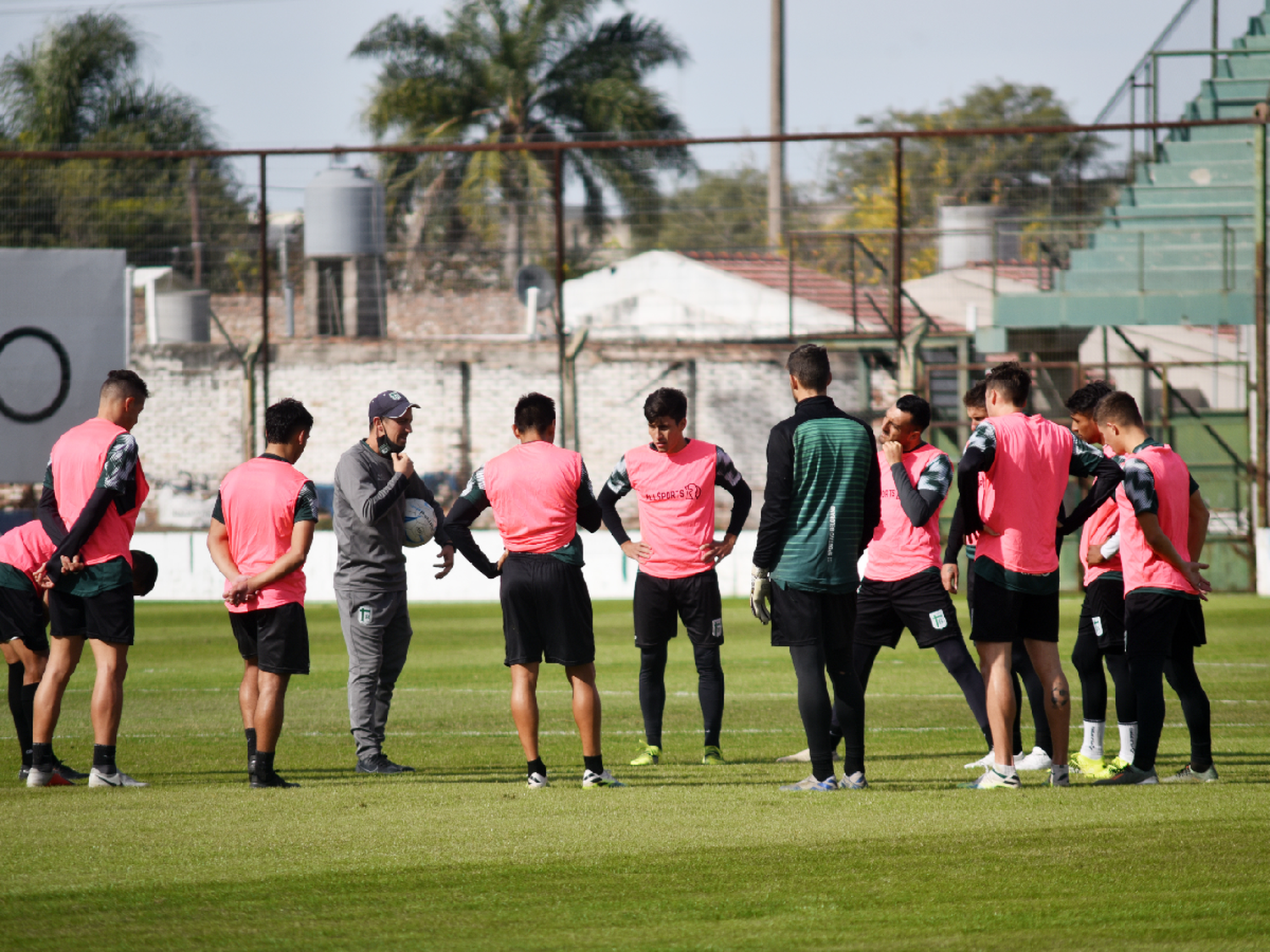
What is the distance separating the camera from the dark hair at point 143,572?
8.18 metres

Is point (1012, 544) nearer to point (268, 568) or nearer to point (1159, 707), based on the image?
point (1159, 707)

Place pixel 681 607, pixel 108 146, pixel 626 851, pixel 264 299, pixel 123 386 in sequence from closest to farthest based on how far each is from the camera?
pixel 626 851
pixel 123 386
pixel 681 607
pixel 264 299
pixel 108 146

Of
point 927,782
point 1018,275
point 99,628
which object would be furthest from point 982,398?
point 1018,275

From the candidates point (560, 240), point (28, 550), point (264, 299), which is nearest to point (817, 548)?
point (28, 550)

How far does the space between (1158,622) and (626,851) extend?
3.19 m

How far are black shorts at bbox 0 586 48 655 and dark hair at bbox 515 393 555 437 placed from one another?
2945 mm

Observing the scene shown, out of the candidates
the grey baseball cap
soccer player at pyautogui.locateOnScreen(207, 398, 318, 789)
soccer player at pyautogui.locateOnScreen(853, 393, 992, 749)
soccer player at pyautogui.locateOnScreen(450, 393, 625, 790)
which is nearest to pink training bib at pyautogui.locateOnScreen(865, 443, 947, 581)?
soccer player at pyautogui.locateOnScreen(853, 393, 992, 749)

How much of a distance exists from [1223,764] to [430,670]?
7.38m

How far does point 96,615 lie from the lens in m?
7.82

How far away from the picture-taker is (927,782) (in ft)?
25.1

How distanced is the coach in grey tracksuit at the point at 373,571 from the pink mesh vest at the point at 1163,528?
11.8ft

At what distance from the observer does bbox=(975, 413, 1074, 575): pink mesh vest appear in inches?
292

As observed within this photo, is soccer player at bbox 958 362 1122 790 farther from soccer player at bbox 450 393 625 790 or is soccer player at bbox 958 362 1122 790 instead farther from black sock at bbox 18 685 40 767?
black sock at bbox 18 685 40 767

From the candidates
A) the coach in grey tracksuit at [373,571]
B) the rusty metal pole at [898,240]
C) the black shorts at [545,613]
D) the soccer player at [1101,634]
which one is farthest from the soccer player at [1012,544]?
the rusty metal pole at [898,240]
